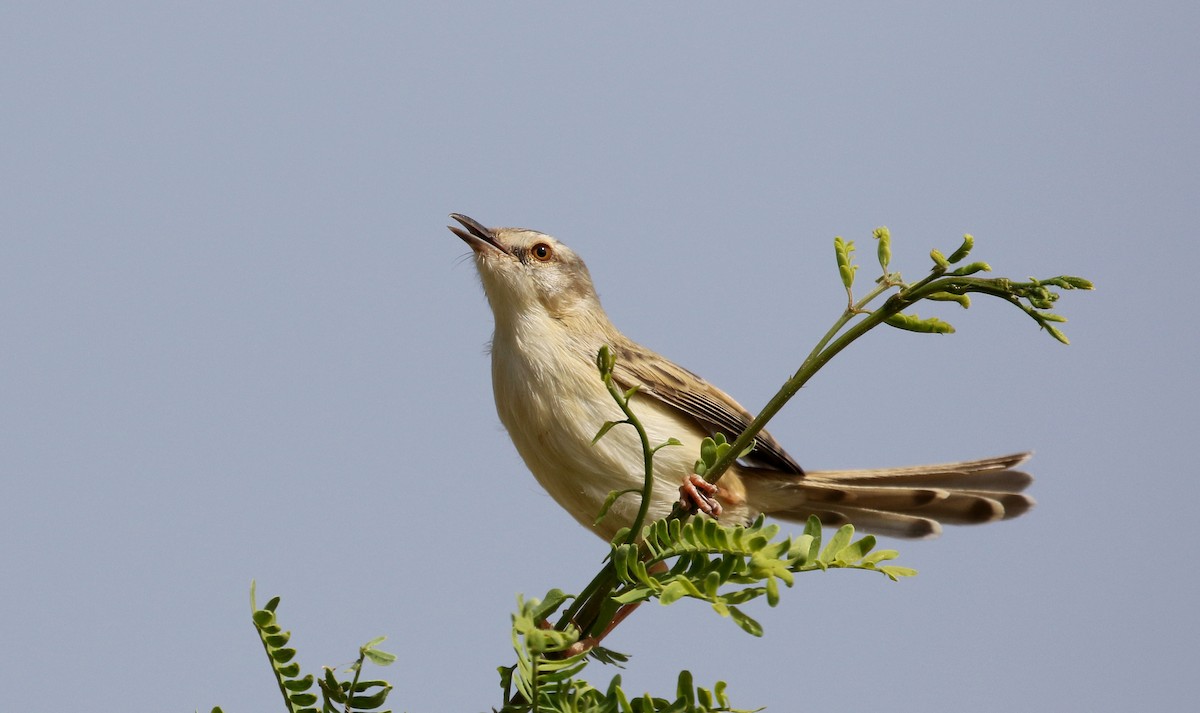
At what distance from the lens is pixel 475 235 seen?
5.12 m

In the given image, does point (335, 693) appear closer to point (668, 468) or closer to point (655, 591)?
point (655, 591)

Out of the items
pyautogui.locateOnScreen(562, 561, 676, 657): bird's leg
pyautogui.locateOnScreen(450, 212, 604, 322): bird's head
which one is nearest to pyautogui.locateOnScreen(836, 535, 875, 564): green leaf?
pyautogui.locateOnScreen(562, 561, 676, 657): bird's leg

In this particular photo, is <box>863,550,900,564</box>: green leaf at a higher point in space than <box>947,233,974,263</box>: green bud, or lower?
lower

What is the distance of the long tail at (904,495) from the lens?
4.64m

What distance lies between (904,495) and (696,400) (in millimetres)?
968

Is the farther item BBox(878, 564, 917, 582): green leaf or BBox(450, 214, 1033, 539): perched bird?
BBox(450, 214, 1033, 539): perched bird

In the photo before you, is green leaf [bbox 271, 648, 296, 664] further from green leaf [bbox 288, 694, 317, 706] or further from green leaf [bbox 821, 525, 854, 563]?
green leaf [bbox 821, 525, 854, 563]

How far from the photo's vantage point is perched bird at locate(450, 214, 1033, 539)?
4199 mm

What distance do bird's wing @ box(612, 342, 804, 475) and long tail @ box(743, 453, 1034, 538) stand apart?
0.39 feet

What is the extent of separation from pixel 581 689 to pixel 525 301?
3.10 metres

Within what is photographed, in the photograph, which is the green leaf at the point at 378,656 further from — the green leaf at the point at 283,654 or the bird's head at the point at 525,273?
the bird's head at the point at 525,273

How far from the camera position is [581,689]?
6.45 ft

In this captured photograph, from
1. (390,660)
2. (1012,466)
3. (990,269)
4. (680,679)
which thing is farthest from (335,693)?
(1012,466)

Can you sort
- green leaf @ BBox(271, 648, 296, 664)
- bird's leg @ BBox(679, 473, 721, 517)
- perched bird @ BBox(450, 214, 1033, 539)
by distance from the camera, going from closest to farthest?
1. green leaf @ BBox(271, 648, 296, 664)
2. bird's leg @ BBox(679, 473, 721, 517)
3. perched bird @ BBox(450, 214, 1033, 539)
